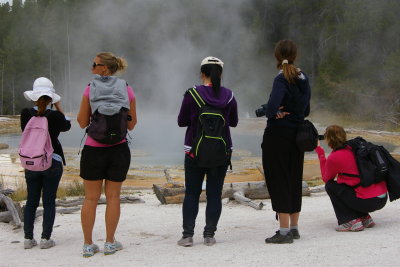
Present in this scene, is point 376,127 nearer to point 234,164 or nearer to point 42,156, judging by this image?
point 234,164

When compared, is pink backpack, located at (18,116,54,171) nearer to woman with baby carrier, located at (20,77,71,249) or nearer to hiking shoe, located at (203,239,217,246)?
woman with baby carrier, located at (20,77,71,249)

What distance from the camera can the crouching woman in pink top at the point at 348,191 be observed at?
4.52m

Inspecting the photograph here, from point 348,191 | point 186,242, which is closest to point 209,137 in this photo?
point 186,242

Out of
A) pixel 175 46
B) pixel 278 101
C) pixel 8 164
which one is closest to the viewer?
pixel 278 101

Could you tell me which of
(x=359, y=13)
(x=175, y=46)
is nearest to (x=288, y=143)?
(x=359, y=13)

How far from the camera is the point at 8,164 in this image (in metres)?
15.7

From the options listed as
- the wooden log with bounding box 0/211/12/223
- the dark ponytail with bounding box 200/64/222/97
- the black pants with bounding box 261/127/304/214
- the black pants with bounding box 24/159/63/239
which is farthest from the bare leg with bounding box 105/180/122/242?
the wooden log with bounding box 0/211/12/223

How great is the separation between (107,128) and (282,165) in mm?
1344

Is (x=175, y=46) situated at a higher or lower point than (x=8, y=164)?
higher

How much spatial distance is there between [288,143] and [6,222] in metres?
2.85

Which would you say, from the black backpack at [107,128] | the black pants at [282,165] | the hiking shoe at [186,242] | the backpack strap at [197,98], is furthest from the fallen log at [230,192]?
the black backpack at [107,128]

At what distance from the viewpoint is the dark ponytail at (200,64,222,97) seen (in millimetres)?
4016

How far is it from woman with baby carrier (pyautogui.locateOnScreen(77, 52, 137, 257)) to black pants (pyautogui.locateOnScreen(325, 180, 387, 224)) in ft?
5.99

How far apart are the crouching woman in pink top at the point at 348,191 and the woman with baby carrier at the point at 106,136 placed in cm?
165
